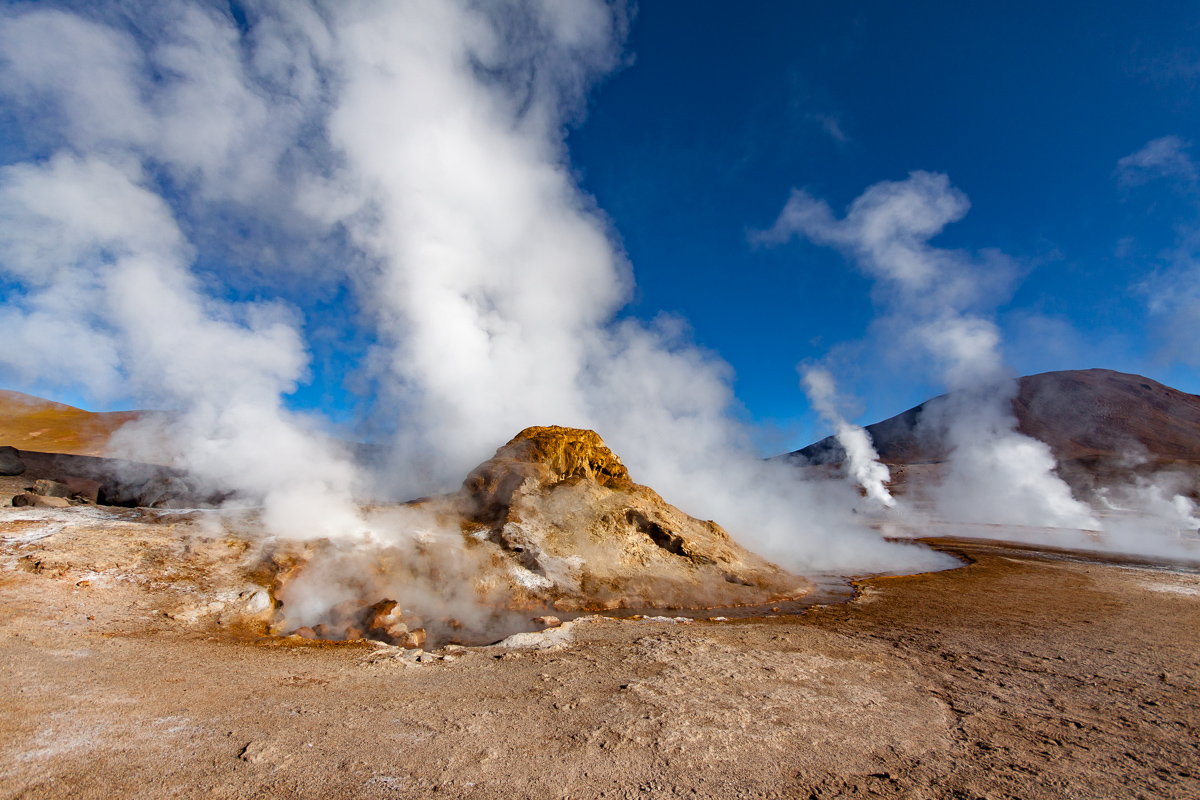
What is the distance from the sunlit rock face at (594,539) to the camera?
600 inches

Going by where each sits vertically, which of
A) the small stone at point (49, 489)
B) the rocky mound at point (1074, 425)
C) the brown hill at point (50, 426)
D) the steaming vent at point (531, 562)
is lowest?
the steaming vent at point (531, 562)

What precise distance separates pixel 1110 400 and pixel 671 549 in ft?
604

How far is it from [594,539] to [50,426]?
101 metres

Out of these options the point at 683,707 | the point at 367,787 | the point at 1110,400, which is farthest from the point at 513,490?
the point at 1110,400

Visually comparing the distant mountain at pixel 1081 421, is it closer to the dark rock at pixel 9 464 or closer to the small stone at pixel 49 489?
the small stone at pixel 49 489

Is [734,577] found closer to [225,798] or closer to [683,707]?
[683,707]

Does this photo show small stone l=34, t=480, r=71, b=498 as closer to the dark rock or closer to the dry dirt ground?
the dark rock

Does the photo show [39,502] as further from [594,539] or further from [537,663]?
[594,539]

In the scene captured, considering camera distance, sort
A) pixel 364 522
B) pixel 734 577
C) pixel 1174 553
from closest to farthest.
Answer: pixel 364 522
pixel 734 577
pixel 1174 553

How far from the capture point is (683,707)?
22.5 ft

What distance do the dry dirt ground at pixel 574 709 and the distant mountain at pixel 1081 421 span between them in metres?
123

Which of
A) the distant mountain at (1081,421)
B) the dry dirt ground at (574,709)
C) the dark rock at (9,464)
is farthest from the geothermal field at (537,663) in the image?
the distant mountain at (1081,421)

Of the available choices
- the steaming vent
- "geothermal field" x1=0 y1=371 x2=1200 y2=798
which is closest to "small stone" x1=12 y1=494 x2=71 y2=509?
"geothermal field" x1=0 y1=371 x2=1200 y2=798

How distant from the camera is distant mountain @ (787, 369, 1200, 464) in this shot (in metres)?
115
